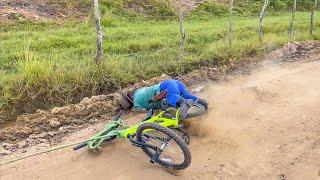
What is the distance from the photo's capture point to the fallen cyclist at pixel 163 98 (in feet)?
17.8

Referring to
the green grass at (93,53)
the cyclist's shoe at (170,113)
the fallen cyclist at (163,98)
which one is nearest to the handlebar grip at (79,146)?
the fallen cyclist at (163,98)

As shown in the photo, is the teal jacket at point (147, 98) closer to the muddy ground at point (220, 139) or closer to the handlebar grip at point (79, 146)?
the muddy ground at point (220, 139)

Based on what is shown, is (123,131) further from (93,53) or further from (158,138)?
(93,53)

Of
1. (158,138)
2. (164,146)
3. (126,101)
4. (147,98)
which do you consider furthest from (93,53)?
(164,146)

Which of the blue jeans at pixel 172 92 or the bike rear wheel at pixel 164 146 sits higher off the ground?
the blue jeans at pixel 172 92

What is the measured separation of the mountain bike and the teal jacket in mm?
146

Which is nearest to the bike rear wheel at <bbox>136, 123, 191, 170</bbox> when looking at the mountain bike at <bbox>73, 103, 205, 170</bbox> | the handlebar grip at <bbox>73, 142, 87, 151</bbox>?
the mountain bike at <bbox>73, 103, 205, 170</bbox>

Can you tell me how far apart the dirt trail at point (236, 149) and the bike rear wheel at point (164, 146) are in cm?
14

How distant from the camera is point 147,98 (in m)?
5.81

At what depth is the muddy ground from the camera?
5.35 m

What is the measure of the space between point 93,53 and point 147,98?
3896mm

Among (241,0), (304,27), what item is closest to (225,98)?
(304,27)

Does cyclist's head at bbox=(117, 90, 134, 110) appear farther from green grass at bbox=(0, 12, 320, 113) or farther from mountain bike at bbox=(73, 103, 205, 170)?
green grass at bbox=(0, 12, 320, 113)

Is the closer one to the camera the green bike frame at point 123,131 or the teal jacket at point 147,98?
the green bike frame at point 123,131
